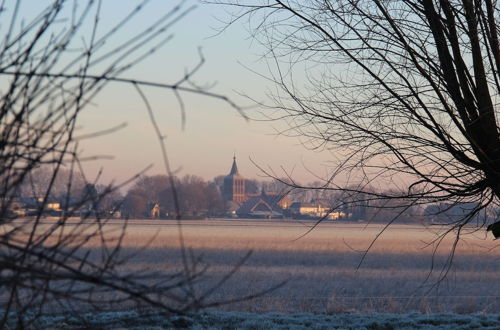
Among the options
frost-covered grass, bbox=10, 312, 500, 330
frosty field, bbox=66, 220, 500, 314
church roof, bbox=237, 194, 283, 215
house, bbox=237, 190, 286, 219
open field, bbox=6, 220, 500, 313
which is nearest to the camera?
frost-covered grass, bbox=10, 312, 500, 330

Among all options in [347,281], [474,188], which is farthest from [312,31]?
[347,281]

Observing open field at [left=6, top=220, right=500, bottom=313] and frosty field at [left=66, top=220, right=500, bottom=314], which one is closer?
frosty field at [left=66, top=220, right=500, bottom=314]

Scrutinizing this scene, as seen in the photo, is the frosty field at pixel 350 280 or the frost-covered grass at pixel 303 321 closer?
the frost-covered grass at pixel 303 321

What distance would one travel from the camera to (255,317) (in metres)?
9.20

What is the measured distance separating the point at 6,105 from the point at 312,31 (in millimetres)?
4491

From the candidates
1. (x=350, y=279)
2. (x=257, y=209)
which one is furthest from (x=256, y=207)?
(x=350, y=279)

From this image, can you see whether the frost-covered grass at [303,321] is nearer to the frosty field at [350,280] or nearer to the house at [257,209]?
the frosty field at [350,280]

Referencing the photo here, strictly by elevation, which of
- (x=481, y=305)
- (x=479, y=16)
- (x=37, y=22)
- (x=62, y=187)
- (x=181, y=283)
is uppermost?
(x=479, y=16)

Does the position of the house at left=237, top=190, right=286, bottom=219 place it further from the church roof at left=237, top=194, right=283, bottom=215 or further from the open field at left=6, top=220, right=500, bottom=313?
the open field at left=6, top=220, right=500, bottom=313

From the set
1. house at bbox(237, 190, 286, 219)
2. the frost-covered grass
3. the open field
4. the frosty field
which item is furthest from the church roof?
the frost-covered grass

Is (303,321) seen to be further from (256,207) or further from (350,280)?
(256,207)

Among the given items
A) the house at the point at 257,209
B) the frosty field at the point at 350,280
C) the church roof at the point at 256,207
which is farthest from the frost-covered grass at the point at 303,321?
the church roof at the point at 256,207

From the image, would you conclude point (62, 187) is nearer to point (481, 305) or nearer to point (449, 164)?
point (449, 164)

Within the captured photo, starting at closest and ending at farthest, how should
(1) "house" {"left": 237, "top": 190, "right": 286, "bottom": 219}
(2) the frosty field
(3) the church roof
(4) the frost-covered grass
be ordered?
(4) the frost-covered grass → (2) the frosty field → (1) "house" {"left": 237, "top": 190, "right": 286, "bottom": 219} → (3) the church roof
